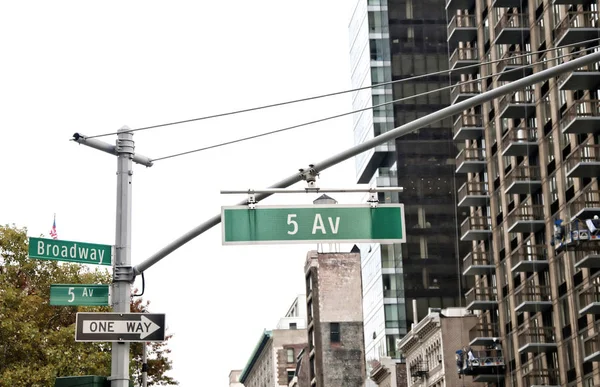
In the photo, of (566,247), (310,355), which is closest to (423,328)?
(566,247)

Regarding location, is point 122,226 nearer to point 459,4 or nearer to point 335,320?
point 459,4

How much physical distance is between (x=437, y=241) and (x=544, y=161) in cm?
5065

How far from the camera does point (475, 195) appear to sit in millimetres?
77125

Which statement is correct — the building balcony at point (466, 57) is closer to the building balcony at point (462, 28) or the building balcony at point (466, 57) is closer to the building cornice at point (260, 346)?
the building balcony at point (462, 28)

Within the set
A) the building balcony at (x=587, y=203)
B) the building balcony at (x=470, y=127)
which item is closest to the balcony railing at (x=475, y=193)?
the building balcony at (x=470, y=127)

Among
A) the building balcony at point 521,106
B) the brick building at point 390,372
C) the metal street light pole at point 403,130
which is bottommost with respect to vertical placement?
the metal street light pole at point 403,130

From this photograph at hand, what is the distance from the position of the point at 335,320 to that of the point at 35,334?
84.4m

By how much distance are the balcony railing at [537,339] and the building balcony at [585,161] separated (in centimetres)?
1001

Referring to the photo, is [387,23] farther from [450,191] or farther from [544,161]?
[544,161]

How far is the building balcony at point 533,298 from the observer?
213ft

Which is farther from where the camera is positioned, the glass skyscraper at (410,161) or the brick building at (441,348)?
the glass skyscraper at (410,161)

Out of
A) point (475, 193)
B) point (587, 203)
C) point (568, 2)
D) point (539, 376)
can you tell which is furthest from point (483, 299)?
point (568, 2)

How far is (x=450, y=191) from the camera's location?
117m

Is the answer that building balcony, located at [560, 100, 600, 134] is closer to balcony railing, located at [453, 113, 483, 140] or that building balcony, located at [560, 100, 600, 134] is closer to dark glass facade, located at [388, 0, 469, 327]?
balcony railing, located at [453, 113, 483, 140]
